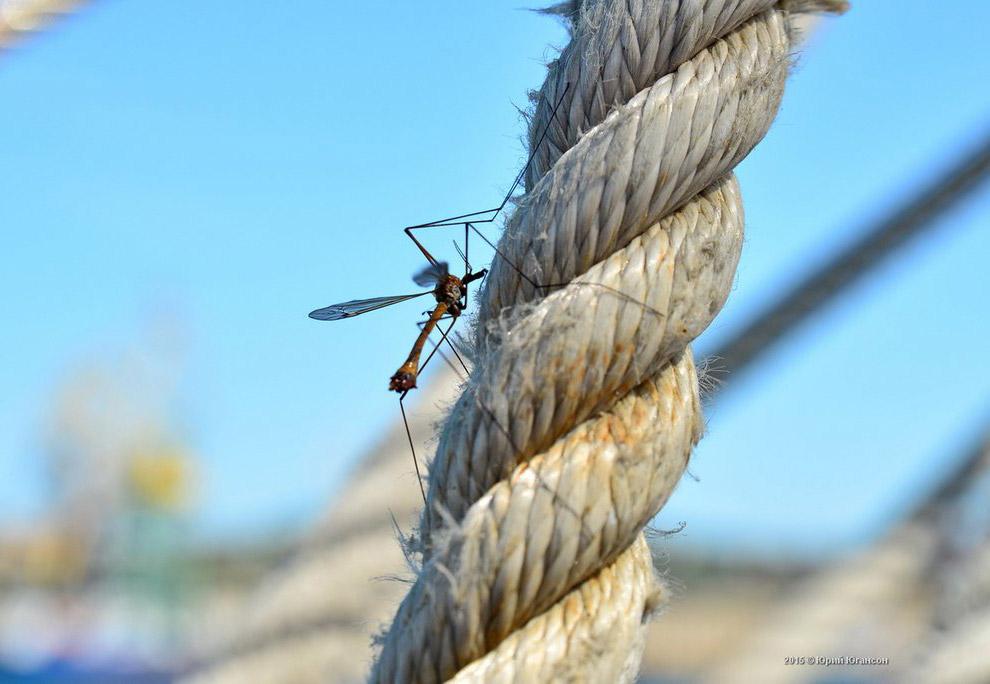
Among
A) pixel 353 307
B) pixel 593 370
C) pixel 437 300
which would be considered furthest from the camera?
pixel 353 307

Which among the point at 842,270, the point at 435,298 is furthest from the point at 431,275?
the point at 842,270

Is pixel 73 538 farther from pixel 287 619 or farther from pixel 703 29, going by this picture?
pixel 703 29

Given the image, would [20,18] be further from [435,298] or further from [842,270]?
[842,270]

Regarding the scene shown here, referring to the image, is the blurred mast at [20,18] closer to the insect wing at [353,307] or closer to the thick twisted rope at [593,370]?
the insect wing at [353,307]

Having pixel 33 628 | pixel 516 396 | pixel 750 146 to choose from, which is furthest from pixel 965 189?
pixel 33 628

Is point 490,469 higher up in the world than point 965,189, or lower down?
lower down

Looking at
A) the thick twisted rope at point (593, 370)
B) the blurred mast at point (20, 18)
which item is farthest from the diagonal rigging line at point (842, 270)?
the thick twisted rope at point (593, 370)
